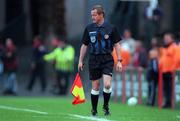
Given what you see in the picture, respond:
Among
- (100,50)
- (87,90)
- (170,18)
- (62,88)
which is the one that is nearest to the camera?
(100,50)

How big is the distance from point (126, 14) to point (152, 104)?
941cm

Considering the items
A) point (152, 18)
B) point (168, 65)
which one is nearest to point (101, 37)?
point (168, 65)

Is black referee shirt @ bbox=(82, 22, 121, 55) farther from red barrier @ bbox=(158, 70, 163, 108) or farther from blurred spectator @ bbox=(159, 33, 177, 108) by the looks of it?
red barrier @ bbox=(158, 70, 163, 108)

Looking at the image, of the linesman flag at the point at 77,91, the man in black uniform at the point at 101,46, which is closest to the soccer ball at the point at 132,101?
the linesman flag at the point at 77,91

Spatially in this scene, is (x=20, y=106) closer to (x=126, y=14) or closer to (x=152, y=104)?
(x=152, y=104)

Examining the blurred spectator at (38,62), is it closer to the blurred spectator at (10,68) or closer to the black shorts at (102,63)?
the blurred spectator at (10,68)

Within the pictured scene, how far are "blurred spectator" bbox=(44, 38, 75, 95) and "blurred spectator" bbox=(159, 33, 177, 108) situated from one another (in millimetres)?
7871

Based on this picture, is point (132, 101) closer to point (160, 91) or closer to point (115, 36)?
point (160, 91)

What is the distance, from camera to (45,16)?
37.6 metres

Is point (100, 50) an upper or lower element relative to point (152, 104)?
upper

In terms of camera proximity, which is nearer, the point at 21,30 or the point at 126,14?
the point at 126,14

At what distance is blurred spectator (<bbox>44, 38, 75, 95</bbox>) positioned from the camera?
30.7m

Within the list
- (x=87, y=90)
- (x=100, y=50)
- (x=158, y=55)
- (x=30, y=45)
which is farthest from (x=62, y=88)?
(x=100, y=50)

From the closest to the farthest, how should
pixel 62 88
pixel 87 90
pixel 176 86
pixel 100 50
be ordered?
pixel 100 50, pixel 176 86, pixel 87 90, pixel 62 88
